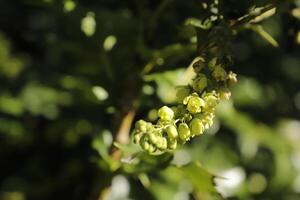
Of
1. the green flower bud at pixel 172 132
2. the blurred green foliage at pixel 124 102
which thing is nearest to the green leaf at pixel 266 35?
the blurred green foliage at pixel 124 102

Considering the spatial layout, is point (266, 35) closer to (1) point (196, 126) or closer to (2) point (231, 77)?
(2) point (231, 77)

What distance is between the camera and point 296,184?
2137mm

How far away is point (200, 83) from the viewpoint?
0.93m

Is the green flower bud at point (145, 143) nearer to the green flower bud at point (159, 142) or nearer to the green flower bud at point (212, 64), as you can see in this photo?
the green flower bud at point (159, 142)

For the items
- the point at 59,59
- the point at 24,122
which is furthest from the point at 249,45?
the point at 24,122

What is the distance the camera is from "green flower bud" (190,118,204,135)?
885 mm

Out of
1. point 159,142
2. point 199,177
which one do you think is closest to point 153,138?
point 159,142

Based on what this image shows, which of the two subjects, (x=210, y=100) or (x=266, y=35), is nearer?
(x=210, y=100)

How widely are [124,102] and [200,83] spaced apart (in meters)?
0.47

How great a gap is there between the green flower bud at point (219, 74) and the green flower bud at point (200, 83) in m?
0.02

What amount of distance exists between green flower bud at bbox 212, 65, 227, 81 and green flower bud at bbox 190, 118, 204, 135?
2.9 inches

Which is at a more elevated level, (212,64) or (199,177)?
(212,64)

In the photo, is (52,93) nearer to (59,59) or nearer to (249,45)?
(59,59)

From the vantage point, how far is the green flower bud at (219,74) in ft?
3.06
